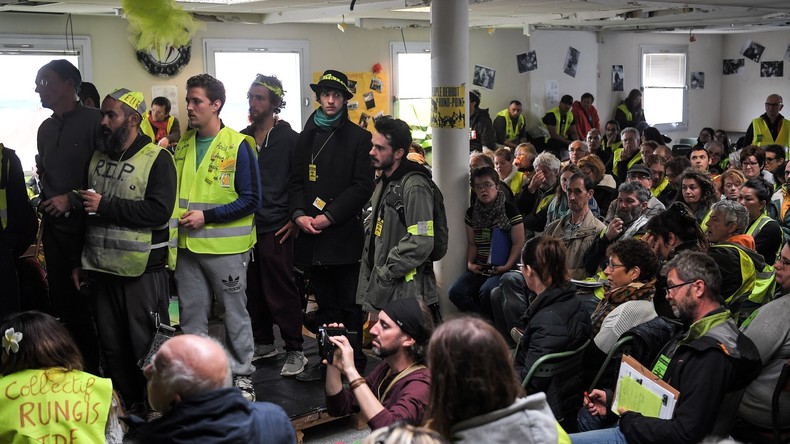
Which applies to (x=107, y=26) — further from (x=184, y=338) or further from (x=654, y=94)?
(x=654, y=94)

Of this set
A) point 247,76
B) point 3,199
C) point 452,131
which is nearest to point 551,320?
point 452,131

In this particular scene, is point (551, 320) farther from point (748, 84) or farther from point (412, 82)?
point (748, 84)

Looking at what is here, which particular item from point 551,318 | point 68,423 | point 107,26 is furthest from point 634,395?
point 107,26

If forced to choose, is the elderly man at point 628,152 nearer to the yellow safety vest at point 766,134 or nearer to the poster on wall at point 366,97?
the yellow safety vest at point 766,134

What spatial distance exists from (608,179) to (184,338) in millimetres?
4816

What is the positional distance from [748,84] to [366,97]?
29.8ft

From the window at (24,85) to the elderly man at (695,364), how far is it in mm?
6880

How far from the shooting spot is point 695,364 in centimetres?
282

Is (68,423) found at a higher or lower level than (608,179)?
A: lower

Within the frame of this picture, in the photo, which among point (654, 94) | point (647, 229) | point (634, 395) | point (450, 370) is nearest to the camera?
point (450, 370)

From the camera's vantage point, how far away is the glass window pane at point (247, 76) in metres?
9.70

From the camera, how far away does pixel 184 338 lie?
7.18 feet

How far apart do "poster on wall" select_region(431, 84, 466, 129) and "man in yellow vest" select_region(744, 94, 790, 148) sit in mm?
6213

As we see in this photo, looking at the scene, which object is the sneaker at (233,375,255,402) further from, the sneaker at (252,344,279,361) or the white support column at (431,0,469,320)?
the white support column at (431,0,469,320)
